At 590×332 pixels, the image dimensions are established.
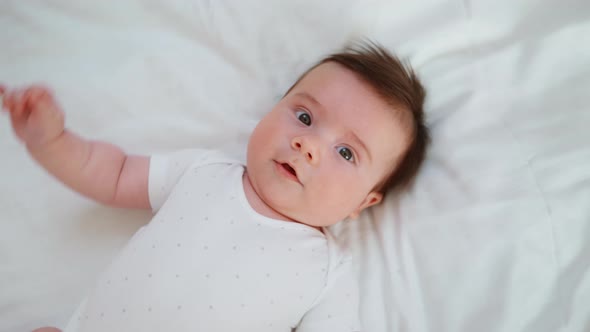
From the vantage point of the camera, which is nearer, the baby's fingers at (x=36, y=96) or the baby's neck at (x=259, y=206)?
the baby's fingers at (x=36, y=96)

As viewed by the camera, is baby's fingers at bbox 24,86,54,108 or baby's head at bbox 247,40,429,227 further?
baby's head at bbox 247,40,429,227

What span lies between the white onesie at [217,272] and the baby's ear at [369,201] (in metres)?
0.07

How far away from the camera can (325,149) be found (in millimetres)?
979

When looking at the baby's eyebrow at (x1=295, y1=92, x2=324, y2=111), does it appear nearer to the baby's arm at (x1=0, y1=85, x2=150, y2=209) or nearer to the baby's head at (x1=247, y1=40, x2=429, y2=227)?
the baby's head at (x1=247, y1=40, x2=429, y2=227)

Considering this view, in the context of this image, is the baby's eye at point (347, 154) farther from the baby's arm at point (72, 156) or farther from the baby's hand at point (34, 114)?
the baby's hand at point (34, 114)

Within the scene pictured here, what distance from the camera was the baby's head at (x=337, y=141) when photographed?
96 centimetres

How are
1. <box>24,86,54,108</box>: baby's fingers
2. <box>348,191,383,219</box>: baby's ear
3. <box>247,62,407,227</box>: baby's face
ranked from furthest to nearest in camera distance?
<box>348,191,383,219</box>: baby's ear → <box>247,62,407,227</box>: baby's face → <box>24,86,54,108</box>: baby's fingers

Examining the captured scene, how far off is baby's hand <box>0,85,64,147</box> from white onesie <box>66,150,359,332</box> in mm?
217

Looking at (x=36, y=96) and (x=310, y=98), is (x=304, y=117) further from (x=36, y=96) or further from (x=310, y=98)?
(x=36, y=96)

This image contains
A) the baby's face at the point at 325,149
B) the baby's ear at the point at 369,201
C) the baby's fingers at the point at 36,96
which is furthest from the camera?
the baby's ear at the point at 369,201

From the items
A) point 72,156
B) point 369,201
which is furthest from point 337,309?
point 72,156

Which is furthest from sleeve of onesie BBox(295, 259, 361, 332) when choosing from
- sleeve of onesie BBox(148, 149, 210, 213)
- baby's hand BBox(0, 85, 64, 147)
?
baby's hand BBox(0, 85, 64, 147)

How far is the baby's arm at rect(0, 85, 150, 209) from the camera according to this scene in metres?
0.87

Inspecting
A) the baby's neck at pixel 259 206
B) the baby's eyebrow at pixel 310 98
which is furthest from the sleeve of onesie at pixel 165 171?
the baby's eyebrow at pixel 310 98
